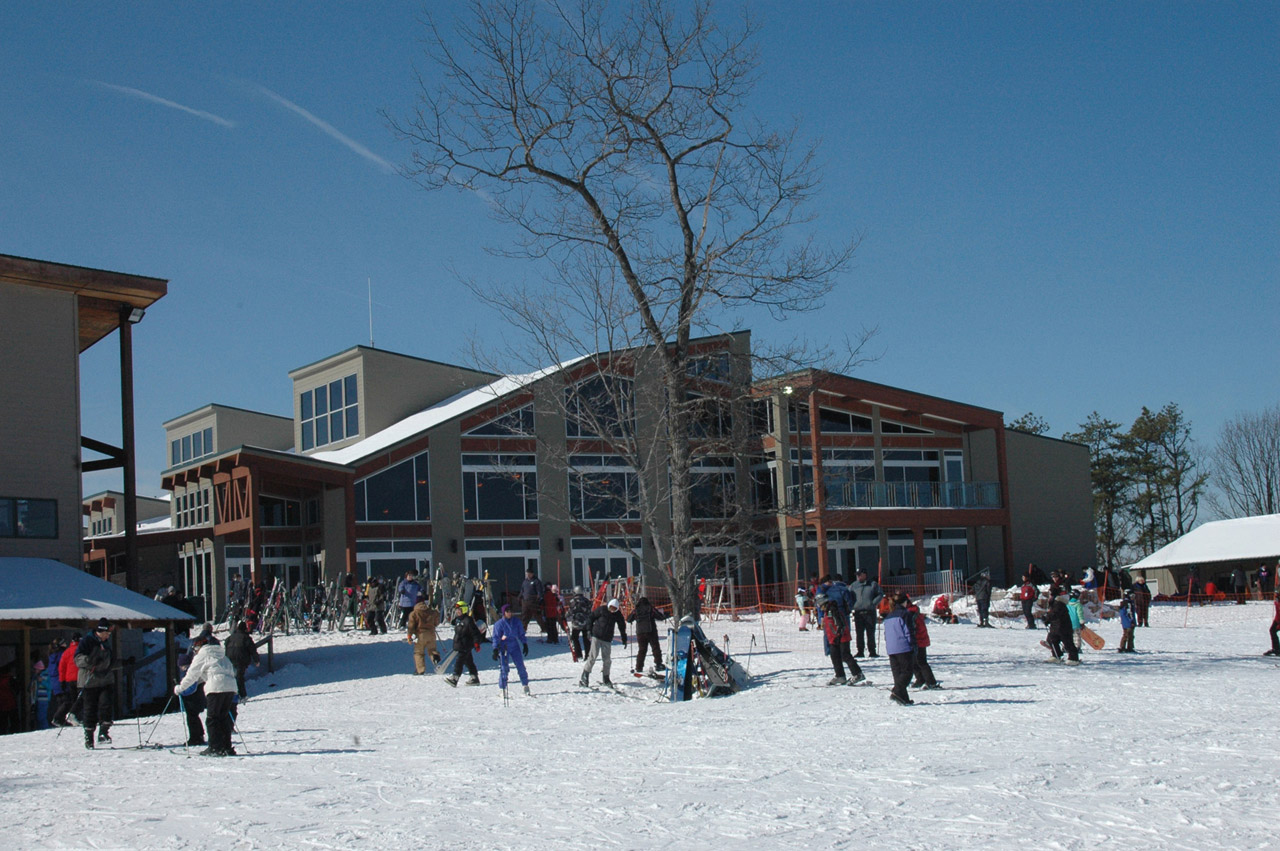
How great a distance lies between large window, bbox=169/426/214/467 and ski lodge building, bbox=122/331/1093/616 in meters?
0.34

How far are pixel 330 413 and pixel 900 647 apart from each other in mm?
31075

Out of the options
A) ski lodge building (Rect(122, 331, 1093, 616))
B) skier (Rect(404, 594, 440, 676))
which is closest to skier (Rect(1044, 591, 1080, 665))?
skier (Rect(404, 594, 440, 676))

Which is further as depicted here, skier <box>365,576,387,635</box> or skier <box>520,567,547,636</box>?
skier <box>365,576,387,635</box>

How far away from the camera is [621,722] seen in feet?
48.0

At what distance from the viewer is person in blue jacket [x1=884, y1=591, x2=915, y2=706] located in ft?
46.8

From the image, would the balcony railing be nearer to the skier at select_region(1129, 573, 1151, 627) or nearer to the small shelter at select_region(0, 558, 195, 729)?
the skier at select_region(1129, 573, 1151, 627)

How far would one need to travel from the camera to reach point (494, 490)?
37.1 m

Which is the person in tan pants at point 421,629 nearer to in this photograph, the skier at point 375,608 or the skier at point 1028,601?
the skier at point 375,608

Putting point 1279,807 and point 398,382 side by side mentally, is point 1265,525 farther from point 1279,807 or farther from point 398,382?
point 1279,807

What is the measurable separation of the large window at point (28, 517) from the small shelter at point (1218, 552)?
35.2m

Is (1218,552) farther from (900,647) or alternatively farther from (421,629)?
(421,629)

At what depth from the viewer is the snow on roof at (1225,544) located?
39750mm

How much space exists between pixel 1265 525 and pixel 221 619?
3498 cm

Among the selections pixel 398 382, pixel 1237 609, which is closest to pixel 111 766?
pixel 398 382
